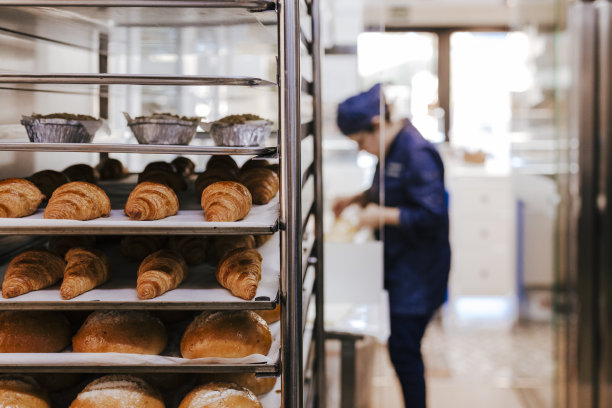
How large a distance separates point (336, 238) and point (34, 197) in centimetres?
116

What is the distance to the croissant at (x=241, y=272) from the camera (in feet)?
3.43

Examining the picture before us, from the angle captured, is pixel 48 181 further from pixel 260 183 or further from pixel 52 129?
pixel 260 183

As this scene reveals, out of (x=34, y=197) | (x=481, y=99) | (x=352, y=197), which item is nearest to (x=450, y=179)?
(x=481, y=99)

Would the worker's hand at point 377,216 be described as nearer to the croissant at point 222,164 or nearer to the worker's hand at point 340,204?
the worker's hand at point 340,204

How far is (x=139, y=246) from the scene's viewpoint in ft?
4.26

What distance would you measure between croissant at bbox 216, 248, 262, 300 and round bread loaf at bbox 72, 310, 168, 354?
0.18 meters

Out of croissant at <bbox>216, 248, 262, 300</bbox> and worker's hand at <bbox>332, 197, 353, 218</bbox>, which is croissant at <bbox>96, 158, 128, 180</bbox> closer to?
croissant at <bbox>216, 248, 262, 300</bbox>

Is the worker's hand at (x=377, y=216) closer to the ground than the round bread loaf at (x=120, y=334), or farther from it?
farther from it

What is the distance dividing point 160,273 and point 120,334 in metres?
0.18

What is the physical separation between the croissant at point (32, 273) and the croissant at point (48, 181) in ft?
0.44

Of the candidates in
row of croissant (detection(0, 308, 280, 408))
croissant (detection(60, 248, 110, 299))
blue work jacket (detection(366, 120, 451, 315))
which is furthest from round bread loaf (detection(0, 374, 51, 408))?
blue work jacket (detection(366, 120, 451, 315))

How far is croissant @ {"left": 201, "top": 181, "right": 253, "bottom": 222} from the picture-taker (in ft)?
3.51

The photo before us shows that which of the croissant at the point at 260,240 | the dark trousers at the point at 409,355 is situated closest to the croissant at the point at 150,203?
the croissant at the point at 260,240

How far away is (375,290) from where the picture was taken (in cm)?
206
